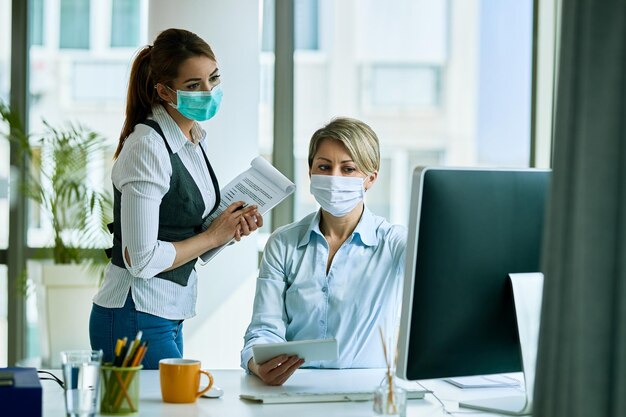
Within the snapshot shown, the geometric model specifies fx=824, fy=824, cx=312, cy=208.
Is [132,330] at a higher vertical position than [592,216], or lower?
lower

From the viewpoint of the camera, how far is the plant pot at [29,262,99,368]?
384 cm

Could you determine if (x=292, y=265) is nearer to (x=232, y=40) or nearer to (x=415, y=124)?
(x=232, y=40)

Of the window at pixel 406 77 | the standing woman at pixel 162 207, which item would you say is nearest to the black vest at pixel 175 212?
the standing woman at pixel 162 207

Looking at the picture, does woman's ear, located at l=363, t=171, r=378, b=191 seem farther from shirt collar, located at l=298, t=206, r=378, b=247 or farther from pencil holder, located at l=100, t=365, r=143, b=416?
pencil holder, located at l=100, t=365, r=143, b=416

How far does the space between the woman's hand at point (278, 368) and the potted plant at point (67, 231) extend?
229 cm

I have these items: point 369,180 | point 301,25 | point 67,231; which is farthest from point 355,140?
point 67,231

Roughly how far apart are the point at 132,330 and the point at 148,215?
1.05ft

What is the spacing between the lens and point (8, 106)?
405 centimetres

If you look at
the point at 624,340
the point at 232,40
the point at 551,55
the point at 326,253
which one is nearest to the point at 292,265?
the point at 326,253

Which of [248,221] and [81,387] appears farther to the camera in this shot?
[248,221]

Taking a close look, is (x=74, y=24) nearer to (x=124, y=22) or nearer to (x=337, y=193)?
(x=124, y=22)

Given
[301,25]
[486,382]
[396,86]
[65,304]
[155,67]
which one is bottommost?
[65,304]

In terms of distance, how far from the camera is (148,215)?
81.4 inches

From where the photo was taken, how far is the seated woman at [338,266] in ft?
7.07
